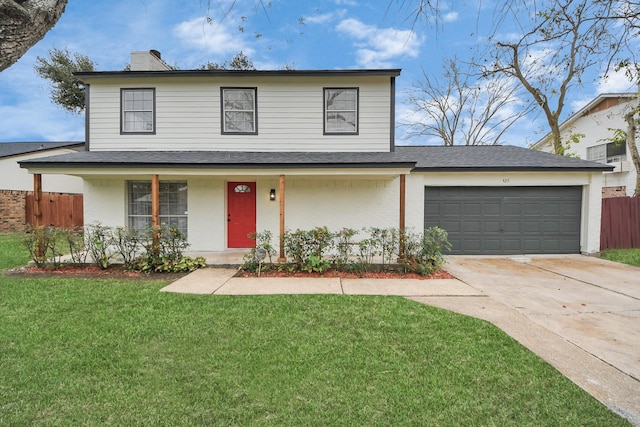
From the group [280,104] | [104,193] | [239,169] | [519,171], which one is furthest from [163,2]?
[519,171]

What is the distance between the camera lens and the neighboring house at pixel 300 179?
354 inches

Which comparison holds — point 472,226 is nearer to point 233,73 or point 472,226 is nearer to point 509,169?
point 509,169

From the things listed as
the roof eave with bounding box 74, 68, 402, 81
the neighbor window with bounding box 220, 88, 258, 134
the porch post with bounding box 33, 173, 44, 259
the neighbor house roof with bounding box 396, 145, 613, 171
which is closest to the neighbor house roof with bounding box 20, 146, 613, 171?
the neighbor house roof with bounding box 396, 145, 613, 171

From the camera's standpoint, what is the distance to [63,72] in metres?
19.5

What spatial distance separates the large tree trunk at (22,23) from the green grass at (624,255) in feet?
38.4

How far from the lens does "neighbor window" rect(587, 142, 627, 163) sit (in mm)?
15811

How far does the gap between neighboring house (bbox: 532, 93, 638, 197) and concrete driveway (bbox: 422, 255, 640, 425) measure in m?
11.4

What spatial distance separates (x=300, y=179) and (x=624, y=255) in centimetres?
978

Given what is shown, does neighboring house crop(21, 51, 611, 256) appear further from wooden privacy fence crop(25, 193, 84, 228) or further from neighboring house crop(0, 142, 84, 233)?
neighboring house crop(0, 142, 84, 233)

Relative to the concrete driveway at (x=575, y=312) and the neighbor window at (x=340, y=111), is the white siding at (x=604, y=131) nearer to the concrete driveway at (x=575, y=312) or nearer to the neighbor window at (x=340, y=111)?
the concrete driveway at (x=575, y=312)

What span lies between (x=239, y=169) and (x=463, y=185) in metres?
6.64

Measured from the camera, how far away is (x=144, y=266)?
6.82 metres

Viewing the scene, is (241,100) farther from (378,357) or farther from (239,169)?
(378,357)

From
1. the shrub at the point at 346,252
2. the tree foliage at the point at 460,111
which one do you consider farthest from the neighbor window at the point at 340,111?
the tree foliage at the point at 460,111
